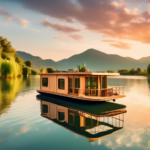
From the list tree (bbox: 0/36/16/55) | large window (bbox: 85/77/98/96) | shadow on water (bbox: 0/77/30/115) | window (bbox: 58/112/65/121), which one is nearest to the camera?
window (bbox: 58/112/65/121)

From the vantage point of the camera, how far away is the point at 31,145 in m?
6.84

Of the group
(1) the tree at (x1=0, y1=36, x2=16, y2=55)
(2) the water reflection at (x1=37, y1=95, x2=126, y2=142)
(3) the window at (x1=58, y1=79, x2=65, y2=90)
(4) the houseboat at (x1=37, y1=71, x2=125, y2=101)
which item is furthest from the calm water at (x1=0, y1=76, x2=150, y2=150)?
(1) the tree at (x1=0, y1=36, x2=16, y2=55)

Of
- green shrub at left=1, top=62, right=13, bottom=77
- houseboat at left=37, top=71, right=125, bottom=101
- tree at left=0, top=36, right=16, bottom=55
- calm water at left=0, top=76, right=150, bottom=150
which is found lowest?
calm water at left=0, top=76, right=150, bottom=150

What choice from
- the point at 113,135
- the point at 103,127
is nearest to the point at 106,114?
the point at 103,127

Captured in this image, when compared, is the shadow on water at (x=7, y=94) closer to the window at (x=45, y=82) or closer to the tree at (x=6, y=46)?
the window at (x=45, y=82)

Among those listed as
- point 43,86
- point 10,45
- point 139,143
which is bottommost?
point 139,143

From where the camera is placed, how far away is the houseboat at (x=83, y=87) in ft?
46.4

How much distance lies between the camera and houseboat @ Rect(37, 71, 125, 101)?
46.4 feet

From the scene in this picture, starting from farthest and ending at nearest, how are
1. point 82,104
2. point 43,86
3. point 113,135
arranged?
1. point 43,86
2. point 82,104
3. point 113,135

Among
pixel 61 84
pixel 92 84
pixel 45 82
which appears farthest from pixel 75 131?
pixel 45 82

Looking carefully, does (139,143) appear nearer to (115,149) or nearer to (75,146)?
(115,149)

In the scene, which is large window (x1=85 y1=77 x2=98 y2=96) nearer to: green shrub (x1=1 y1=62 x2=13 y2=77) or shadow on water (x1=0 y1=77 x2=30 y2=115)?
shadow on water (x1=0 y1=77 x2=30 y2=115)

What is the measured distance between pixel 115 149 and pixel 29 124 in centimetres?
555

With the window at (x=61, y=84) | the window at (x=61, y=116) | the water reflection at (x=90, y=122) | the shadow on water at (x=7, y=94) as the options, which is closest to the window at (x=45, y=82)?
the window at (x=61, y=84)
